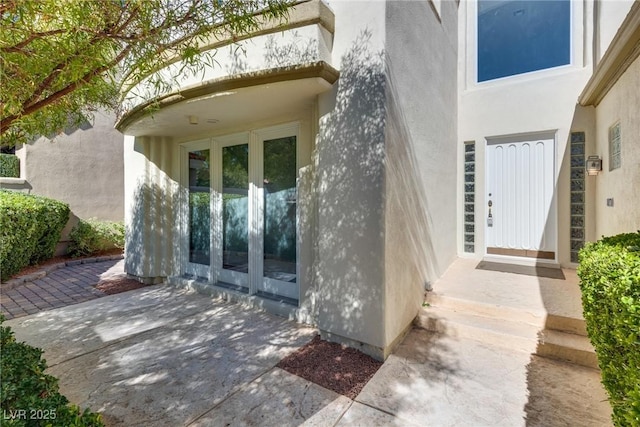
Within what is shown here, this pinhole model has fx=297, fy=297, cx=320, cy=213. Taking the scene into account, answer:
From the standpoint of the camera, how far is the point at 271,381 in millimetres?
3270

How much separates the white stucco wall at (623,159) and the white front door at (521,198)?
890 millimetres

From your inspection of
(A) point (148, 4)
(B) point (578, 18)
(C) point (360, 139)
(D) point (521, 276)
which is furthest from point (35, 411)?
(B) point (578, 18)

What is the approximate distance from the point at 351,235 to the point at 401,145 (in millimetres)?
1444

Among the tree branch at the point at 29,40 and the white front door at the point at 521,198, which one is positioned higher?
the tree branch at the point at 29,40

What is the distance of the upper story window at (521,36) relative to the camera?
636 cm

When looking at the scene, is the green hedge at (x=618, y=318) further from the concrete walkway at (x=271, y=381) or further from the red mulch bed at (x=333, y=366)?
the red mulch bed at (x=333, y=366)

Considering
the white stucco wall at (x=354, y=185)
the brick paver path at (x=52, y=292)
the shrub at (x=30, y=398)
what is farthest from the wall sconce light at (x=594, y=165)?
the brick paver path at (x=52, y=292)

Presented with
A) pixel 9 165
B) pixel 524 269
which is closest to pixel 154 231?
pixel 9 165

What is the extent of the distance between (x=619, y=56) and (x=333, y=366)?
546 centimetres

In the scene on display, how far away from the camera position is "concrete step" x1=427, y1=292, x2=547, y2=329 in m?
4.05

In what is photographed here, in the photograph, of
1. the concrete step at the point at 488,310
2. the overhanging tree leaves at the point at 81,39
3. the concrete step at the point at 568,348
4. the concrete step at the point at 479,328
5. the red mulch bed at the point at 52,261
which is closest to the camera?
the overhanging tree leaves at the point at 81,39

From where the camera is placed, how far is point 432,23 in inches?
213

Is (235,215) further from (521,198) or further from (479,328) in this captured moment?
(521,198)

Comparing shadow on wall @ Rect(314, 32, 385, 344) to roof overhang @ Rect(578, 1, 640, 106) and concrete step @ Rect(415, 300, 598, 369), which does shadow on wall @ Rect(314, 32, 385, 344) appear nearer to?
concrete step @ Rect(415, 300, 598, 369)
